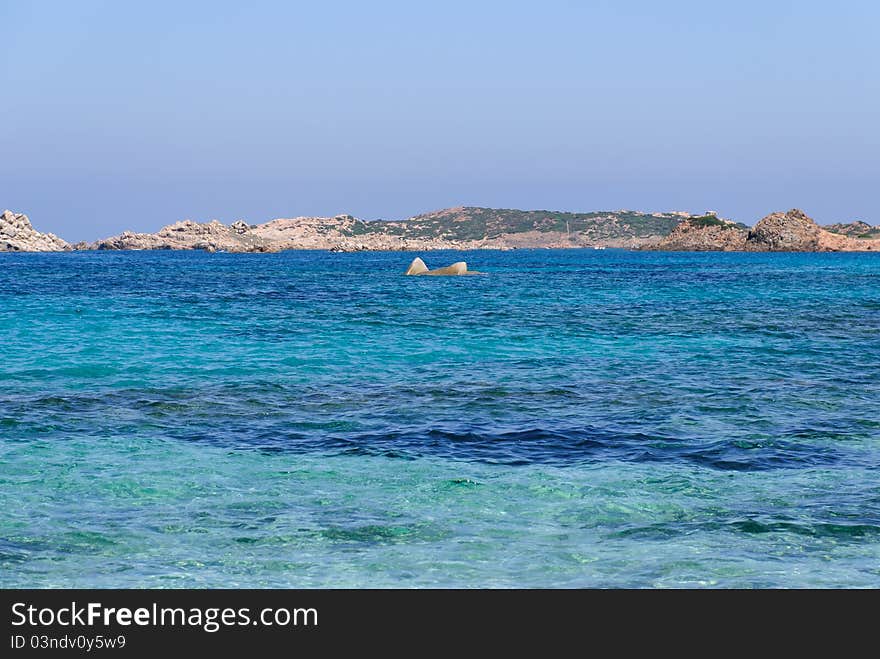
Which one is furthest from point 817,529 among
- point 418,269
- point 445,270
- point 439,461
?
point 418,269

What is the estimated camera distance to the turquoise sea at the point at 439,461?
9.45m

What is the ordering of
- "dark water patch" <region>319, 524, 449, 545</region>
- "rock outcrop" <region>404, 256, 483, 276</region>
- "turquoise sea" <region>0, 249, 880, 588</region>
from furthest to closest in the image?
"rock outcrop" <region>404, 256, 483, 276</region>, "dark water patch" <region>319, 524, 449, 545</region>, "turquoise sea" <region>0, 249, 880, 588</region>

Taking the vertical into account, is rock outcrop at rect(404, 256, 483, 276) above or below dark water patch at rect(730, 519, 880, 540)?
above

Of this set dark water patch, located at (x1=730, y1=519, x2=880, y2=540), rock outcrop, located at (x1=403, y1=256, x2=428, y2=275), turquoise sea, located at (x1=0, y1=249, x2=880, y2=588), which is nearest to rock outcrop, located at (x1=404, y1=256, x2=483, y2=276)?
rock outcrop, located at (x1=403, y1=256, x2=428, y2=275)

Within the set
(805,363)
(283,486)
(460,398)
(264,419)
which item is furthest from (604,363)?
(283,486)

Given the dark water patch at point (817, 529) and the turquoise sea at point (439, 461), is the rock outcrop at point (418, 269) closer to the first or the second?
the turquoise sea at point (439, 461)

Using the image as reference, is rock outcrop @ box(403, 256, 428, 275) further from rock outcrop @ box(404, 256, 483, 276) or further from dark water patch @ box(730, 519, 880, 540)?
dark water patch @ box(730, 519, 880, 540)

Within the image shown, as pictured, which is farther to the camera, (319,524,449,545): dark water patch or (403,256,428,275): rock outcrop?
(403,256,428,275): rock outcrop

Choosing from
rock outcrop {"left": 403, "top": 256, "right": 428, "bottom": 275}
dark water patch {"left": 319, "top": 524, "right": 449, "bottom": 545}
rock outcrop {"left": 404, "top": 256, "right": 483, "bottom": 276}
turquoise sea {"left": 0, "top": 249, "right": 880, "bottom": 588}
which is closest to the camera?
turquoise sea {"left": 0, "top": 249, "right": 880, "bottom": 588}

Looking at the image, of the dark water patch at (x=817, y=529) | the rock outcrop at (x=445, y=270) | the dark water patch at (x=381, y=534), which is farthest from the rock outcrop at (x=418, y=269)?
the dark water patch at (x=817, y=529)

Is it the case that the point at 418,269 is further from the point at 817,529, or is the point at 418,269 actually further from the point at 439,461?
the point at 817,529

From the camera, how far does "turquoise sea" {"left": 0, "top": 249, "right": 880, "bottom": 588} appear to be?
31.0 feet

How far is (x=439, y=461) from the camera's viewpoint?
1395 centimetres

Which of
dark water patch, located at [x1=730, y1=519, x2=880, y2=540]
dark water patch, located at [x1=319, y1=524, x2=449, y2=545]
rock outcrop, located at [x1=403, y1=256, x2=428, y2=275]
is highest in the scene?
rock outcrop, located at [x1=403, y1=256, x2=428, y2=275]
